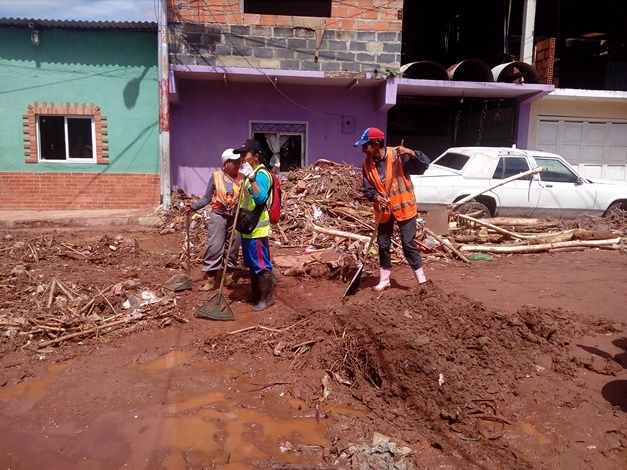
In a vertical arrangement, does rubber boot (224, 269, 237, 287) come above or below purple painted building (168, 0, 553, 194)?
below

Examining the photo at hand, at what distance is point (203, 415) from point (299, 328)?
4.91ft

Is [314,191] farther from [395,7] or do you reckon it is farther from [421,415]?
[421,415]

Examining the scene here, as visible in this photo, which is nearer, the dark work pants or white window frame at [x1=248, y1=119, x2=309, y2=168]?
the dark work pants

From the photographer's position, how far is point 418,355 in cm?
421

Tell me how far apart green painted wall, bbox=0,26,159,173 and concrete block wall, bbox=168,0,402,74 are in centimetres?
101

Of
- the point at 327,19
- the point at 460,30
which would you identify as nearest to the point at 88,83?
the point at 327,19

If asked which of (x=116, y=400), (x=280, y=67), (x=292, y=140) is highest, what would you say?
(x=280, y=67)

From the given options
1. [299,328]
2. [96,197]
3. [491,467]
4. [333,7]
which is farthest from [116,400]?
[333,7]

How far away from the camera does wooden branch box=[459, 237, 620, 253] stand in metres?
8.55

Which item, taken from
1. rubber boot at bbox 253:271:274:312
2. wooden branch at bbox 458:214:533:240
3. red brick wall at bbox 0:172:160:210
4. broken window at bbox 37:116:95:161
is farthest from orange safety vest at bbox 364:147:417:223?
broken window at bbox 37:116:95:161

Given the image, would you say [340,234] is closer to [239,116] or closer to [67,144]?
[239,116]

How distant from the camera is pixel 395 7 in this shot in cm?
1152

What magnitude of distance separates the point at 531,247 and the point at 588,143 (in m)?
7.08

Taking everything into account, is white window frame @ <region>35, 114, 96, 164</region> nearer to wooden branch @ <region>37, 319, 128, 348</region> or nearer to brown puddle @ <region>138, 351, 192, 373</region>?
wooden branch @ <region>37, 319, 128, 348</region>
